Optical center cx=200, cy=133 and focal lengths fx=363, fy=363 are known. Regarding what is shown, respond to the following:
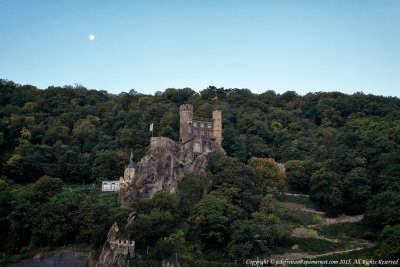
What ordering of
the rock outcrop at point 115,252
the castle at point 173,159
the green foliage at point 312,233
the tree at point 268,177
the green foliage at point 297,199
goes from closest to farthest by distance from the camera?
the rock outcrop at point 115,252
the green foliage at point 312,233
the castle at point 173,159
the tree at point 268,177
the green foliage at point 297,199

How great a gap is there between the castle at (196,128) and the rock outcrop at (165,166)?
25.3 inches

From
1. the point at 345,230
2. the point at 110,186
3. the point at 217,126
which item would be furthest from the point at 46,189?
the point at 345,230

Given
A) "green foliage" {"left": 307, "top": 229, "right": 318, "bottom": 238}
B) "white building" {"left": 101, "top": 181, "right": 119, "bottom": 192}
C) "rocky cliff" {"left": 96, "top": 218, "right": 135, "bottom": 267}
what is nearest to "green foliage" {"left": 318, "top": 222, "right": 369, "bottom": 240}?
"green foliage" {"left": 307, "top": 229, "right": 318, "bottom": 238}

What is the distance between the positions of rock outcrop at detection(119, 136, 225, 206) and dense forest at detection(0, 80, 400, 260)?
1905mm

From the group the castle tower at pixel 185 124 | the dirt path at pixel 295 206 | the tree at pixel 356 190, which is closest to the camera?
the tree at pixel 356 190

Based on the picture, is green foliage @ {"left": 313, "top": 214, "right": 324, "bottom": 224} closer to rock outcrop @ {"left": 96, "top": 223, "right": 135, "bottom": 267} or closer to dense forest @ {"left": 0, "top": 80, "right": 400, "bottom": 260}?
dense forest @ {"left": 0, "top": 80, "right": 400, "bottom": 260}

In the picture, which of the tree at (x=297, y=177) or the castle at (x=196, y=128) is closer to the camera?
the tree at (x=297, y=177)

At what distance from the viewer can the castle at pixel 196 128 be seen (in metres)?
58.5

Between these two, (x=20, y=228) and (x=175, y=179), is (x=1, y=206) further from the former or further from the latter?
(x=175, y=179)

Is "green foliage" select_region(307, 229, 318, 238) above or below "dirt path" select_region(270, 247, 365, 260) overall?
above

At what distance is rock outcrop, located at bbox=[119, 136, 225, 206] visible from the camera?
48.9 meters

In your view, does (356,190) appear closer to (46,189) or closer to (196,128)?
(196,128)

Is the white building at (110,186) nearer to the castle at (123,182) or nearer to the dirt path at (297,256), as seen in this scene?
the castle at (123,182)

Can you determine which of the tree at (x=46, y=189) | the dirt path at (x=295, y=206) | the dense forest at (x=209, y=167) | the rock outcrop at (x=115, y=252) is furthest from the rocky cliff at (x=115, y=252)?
the dirt path at (x=295, y=206)
